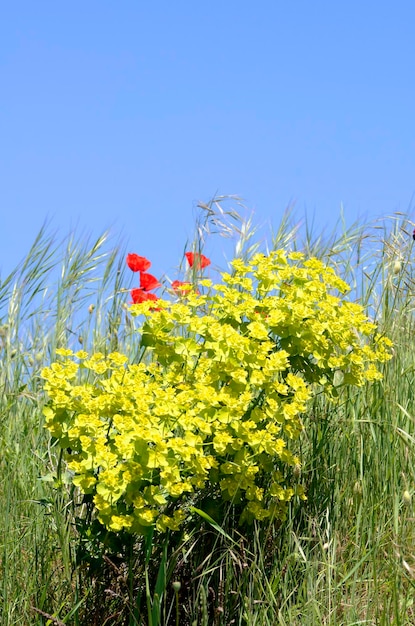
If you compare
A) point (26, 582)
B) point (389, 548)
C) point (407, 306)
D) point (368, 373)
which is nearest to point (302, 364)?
point (368, 373)

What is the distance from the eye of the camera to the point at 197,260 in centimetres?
330

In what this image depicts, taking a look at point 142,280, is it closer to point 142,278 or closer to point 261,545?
point 142,278

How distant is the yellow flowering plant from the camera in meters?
2.30

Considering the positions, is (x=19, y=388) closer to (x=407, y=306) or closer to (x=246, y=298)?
(x=246, y=298)

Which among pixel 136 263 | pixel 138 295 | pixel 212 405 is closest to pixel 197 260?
pixel 138 295

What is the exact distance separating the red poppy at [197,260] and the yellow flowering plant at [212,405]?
527 mm

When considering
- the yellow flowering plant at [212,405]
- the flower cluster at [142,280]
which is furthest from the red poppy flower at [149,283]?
the yellow flowering plant at [212,405]

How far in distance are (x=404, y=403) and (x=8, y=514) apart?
145cm

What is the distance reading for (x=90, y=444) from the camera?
2379 mm

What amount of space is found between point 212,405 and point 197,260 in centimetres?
107

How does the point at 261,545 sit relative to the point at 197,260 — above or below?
below

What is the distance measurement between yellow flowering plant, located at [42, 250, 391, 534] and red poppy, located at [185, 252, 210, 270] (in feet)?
1.73

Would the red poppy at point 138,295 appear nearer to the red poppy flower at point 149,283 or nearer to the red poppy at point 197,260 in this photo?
the red poppy flower at point 149,283

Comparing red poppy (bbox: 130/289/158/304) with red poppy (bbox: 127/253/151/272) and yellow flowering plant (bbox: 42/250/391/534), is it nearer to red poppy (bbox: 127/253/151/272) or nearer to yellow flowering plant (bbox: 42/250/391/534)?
red poppy (bbox: 127/253/151/272)
